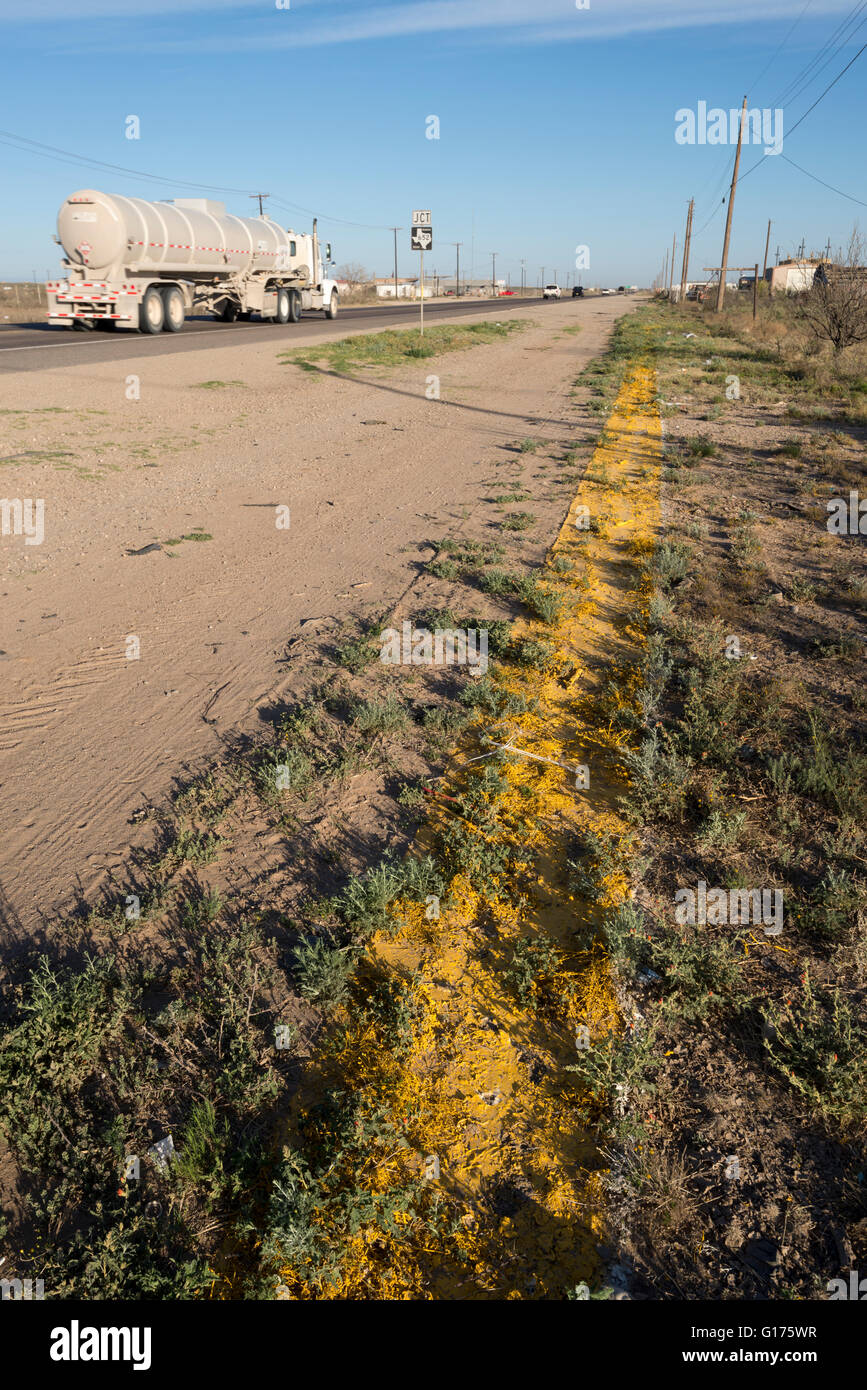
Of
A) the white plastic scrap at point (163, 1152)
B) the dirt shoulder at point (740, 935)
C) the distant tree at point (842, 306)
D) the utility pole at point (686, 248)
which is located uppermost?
the utility pole at point (686, 248)

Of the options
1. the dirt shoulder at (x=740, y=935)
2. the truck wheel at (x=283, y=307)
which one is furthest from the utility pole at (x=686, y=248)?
the dirt shoulder at (x=740, y=935)

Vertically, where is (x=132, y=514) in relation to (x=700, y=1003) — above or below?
above

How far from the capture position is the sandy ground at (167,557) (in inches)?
179

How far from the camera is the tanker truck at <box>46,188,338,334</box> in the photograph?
78.5ft

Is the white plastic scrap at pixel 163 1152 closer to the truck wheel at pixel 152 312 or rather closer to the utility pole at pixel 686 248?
A: the truck wheel at pixel 152 312

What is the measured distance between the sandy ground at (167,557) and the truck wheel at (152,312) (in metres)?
9.93

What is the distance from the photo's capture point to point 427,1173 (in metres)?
2.61

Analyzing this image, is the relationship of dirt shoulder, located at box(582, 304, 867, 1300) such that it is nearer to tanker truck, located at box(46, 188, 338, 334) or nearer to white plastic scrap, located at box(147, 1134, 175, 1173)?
white plastic scrap, located at box(147, 1134, 175, 1173)

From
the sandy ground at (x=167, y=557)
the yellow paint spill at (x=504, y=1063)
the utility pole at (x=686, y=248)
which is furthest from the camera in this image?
the utility pole at (x=686, y=248)

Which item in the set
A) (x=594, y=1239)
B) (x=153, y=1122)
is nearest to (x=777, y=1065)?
(x=594, y=1239)

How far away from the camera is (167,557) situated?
8.15 metres
